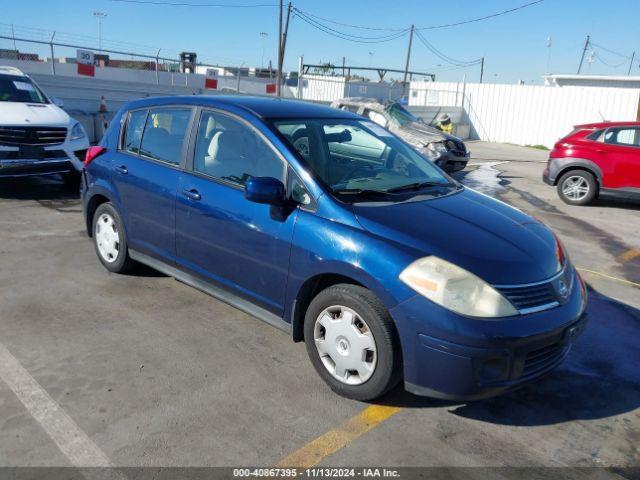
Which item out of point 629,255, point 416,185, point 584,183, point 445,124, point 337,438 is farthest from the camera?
point 445,124

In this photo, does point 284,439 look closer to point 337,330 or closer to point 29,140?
point 337,330

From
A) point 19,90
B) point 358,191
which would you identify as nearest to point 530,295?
point 358,191

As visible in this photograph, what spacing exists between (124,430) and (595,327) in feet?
12.4

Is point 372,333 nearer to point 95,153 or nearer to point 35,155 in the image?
point 95,153

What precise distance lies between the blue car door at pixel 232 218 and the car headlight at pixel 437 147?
8381 millimetres

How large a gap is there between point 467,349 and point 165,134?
119 inches

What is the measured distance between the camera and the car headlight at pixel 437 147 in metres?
11.9

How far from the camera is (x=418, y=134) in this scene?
495 inches

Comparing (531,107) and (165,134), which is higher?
(531,107)

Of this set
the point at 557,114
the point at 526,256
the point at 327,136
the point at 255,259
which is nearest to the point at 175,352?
the point at 255,259

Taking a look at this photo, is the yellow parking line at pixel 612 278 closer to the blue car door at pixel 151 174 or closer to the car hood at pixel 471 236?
the car hood at pixel 471 236

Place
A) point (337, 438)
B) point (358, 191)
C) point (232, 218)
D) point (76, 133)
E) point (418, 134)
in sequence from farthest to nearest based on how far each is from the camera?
point (418, 134) → point (76, 133) → point (232, 218) → point (358, 191) → point (337, 438)

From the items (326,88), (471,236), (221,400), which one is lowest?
(221,400)

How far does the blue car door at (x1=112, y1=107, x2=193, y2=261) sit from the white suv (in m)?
3.87
